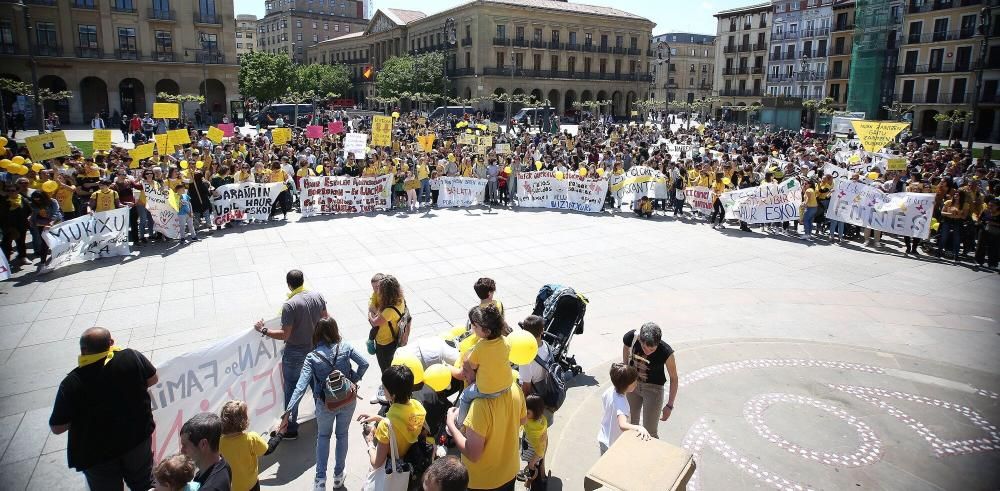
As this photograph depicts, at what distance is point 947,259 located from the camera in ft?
42.1

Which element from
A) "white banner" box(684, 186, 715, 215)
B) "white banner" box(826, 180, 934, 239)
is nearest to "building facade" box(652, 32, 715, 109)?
"white banner" box(684, 186, 715, 215)

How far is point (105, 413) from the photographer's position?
412cm

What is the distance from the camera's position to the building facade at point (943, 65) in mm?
49750

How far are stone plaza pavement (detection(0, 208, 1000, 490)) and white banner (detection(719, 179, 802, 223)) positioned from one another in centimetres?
66

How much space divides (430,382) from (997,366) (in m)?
7.84

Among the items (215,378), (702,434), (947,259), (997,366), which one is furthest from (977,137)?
(215,378)

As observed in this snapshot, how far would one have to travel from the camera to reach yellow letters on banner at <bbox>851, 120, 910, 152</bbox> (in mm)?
17078

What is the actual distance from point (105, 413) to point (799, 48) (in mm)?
80895

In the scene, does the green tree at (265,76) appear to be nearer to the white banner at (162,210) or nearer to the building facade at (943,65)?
the white banner at (162,210)

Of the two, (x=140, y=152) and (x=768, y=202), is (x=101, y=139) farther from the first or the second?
(x=768, y=202)

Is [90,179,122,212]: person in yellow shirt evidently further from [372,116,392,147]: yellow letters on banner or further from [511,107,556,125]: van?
[511,107,556,125]: van

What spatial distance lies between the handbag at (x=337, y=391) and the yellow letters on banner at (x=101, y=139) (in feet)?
51.9

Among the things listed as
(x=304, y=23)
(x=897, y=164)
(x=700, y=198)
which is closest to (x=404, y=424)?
(x=700, y=198)

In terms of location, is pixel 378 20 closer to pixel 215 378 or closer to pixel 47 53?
pixel 47 53
